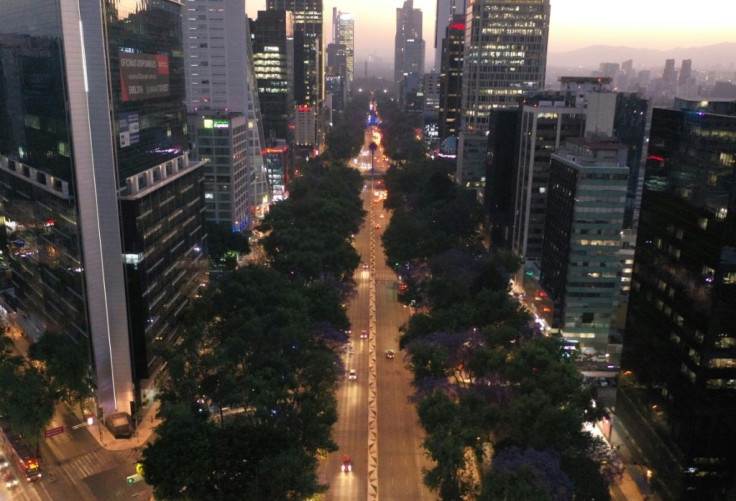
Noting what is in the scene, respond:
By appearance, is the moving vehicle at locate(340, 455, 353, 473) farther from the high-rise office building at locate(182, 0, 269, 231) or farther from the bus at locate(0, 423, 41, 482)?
the high-rise office building at locate(182, 0, 269, 231)

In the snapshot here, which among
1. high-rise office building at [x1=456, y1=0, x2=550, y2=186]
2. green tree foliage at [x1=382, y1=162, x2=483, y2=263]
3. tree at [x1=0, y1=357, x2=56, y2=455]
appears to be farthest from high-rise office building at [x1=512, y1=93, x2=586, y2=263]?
tree at [x1=0, y1=357, x2=56, y2=455]

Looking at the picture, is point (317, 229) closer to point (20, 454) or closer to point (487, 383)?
point (487, 383)

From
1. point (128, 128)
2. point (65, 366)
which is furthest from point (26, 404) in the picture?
point (128, 128)

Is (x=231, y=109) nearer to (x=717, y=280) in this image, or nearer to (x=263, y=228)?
(x=263, y=228)

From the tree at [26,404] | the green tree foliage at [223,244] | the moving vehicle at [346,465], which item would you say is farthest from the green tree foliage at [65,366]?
the green tree foliage at [223,244]

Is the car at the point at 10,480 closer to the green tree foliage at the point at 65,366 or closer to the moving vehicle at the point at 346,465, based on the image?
the green tree foliage at the point at 65,366
